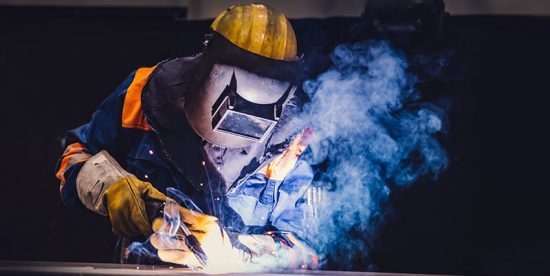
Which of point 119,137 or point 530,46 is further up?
point 530,46

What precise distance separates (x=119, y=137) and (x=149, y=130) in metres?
0.12

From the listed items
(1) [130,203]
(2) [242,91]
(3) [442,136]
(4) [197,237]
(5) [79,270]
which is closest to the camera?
(5) [79,270]

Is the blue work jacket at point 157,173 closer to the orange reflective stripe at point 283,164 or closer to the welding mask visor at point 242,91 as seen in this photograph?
the orange reflective stripe at point 283,164

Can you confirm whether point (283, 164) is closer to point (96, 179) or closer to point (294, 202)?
point (294, 202)

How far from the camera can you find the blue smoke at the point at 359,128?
2.61 m

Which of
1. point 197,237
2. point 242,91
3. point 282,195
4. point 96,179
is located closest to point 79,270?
point 197,237

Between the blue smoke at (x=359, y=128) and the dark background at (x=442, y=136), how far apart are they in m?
0.15

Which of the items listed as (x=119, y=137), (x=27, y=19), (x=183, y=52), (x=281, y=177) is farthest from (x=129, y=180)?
(x=27, y=19)

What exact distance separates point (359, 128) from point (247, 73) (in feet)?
2.40

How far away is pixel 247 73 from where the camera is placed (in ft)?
7.02

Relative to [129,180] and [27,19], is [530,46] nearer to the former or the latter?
[129,180]

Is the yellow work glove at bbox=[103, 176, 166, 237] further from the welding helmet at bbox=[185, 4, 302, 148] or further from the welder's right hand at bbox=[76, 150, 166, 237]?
the welding helmet at bbox=[185, 4, 302, 148]

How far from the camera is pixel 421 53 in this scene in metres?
2.78

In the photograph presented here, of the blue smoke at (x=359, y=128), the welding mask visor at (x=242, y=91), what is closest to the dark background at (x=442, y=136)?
Result: the blue smoke at (x=359, y=128)
